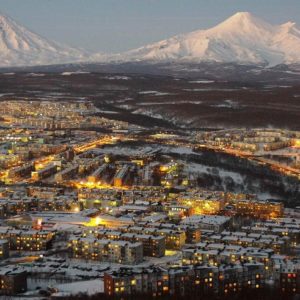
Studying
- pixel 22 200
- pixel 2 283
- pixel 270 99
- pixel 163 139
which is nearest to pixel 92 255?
pixel 2 283

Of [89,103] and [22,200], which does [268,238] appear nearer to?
[22,200]

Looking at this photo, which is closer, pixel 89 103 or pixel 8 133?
pixel 8 133

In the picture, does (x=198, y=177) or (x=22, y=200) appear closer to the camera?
(x=22, y=200)

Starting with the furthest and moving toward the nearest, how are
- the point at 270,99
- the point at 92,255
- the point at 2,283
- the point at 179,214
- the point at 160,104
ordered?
the point at 270,99, the point at 160,104, the point at 179,214, the point at 92,255, the point at 2,283

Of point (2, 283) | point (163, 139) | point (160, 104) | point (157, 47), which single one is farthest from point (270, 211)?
point (157, 47)

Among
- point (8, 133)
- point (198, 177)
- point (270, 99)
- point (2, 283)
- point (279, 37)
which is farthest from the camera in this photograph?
point (279, 37)

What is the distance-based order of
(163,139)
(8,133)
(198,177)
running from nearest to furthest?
(198,177), (163,139), (8,133)

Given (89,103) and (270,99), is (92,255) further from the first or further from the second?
(270,99)

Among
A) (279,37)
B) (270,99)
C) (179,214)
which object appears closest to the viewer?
(179,214)
